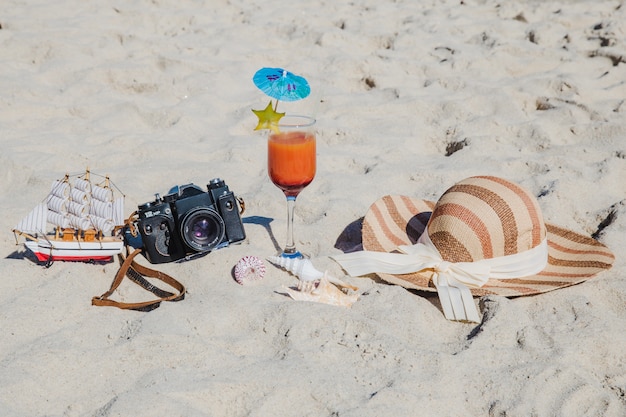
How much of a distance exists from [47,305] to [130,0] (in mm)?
3494

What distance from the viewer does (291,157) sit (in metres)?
1.95

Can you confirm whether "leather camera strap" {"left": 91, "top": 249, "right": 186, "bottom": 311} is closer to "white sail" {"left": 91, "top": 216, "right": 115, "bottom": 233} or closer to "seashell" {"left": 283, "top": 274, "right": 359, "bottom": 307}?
"white sail" {"left": 91, "top": 216, "right": 115, "bottom": 233}

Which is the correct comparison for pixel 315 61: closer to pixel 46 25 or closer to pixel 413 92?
pixel 413 92

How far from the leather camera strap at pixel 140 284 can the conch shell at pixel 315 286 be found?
361mm

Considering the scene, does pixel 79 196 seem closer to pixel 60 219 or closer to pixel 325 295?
pixel 60 219

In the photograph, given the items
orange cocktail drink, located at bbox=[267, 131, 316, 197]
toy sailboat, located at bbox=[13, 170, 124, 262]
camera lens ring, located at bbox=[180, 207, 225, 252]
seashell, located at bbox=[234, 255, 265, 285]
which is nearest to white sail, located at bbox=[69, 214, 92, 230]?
toy sailboat, located at bbox=[13, 170, 124, 262]

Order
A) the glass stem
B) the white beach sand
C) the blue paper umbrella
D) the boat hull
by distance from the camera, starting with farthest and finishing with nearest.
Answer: the glass stem, the boat hull, the blue paper umbrella, the white beach sand

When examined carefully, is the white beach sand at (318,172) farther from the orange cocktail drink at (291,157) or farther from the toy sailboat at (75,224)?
the orange cocktail drink at (291,157)

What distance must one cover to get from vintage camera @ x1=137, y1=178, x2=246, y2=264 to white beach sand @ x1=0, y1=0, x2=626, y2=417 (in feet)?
0.22

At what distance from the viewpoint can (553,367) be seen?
1539 millimetres

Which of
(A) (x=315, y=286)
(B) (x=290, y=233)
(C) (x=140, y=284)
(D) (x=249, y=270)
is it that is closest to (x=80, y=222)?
(C) (x=140, y=284)

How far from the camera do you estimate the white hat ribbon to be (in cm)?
184

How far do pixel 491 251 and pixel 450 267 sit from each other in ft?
0.47

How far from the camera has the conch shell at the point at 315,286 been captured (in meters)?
1.84
